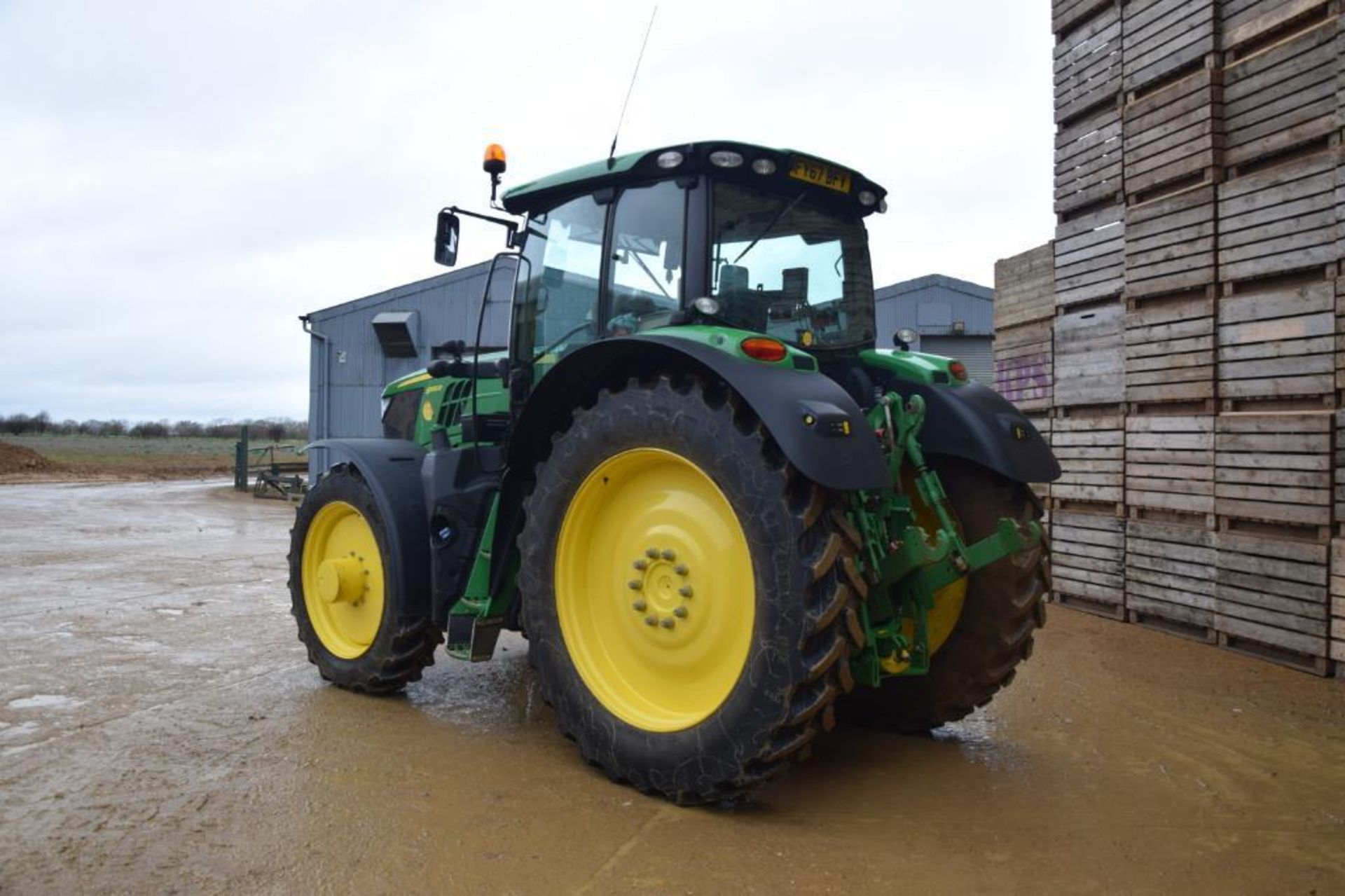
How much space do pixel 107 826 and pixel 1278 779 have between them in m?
4.42

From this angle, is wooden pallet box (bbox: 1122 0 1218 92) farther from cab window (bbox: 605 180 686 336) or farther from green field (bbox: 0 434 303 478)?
green field (bbox: 0 434 303 478)

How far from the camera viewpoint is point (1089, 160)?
769 centimetres

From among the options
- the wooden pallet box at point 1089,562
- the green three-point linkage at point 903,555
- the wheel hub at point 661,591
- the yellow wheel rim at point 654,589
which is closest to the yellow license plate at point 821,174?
the green three-point linkage at point 903,555

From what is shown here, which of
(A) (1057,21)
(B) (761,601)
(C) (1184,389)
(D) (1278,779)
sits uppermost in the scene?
(A) (1057,21)

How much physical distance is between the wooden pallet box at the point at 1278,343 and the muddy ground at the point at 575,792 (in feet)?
5.84

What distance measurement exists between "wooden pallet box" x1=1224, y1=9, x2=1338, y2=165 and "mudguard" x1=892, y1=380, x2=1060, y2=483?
3.40 m

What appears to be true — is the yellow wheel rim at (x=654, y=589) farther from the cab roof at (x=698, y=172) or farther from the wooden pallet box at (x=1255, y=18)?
the wooden pallet box at (x=1255, y=18)

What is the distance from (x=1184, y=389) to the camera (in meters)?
6.68

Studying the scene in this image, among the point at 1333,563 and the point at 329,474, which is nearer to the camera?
the point at 329,474

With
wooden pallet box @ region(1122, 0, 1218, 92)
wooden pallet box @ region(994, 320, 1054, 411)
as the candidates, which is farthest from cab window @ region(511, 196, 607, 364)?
wooden pallet box @ region(994, 320, 1054, 411)

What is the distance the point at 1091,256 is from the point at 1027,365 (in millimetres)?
1193

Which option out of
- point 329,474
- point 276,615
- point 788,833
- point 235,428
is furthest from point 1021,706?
point 235,428

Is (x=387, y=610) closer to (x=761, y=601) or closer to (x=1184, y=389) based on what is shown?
(x=761, y=601)

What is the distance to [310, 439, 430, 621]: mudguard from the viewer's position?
4.60 meters
